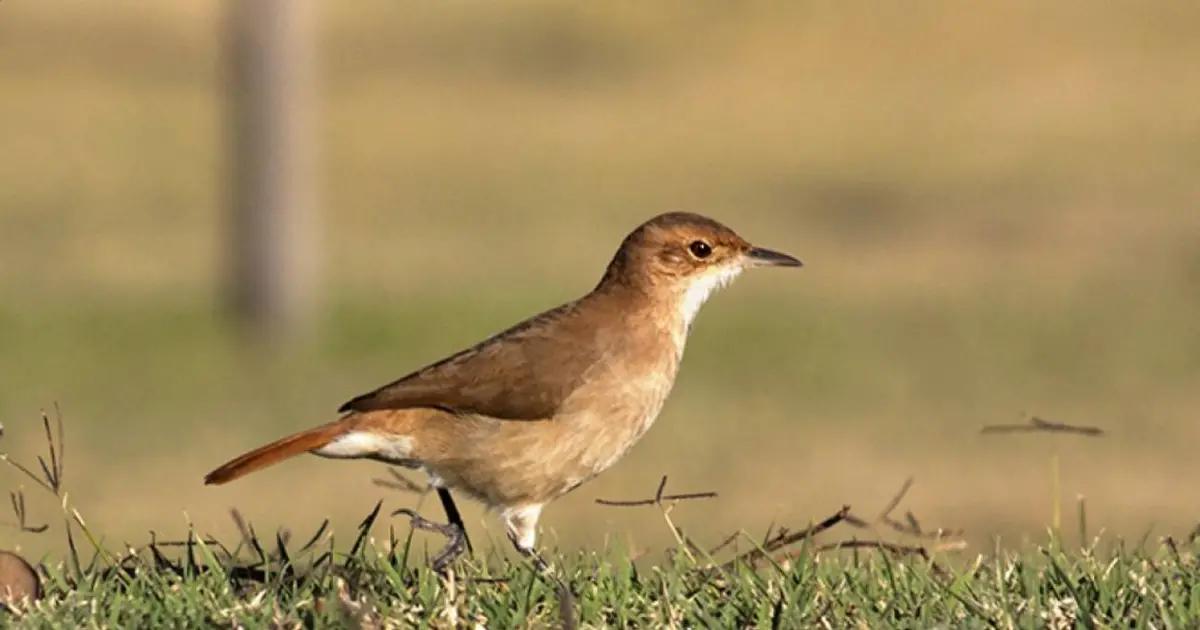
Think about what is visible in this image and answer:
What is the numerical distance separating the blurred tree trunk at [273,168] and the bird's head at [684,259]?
42.7ft

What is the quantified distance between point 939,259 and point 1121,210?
336cm

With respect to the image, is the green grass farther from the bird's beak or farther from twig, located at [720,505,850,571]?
→ the bird's beak

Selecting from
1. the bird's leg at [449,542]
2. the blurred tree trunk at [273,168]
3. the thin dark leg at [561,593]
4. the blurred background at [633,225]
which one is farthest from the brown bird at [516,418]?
the blurred tree trunk at [273,168]

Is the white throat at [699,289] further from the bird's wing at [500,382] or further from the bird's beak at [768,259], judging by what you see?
the bird's wing at [500,382]

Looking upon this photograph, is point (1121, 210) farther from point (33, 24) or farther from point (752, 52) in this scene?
point (33, 24)

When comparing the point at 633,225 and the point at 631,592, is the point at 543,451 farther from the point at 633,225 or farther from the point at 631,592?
the point at 633,225

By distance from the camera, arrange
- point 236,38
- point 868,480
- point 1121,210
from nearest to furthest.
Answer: point 868,480, point 236,38, point 1121,210

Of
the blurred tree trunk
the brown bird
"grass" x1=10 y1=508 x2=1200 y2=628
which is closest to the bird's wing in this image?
the brown bird

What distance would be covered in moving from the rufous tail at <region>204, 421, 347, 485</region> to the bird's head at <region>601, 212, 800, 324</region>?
1.20m

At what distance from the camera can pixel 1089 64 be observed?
38.0 metres

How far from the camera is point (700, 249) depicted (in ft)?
25.8

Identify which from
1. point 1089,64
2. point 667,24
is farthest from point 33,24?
point 1089,64

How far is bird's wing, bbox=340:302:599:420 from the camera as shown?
7191 millimetres

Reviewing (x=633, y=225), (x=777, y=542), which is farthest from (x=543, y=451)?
(x=633, y=225)
